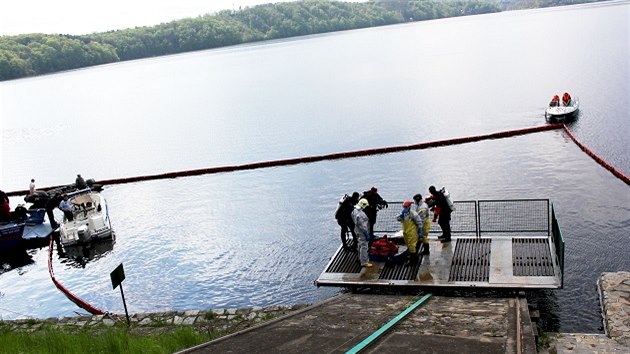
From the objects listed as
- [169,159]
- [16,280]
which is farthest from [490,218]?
[169,159]

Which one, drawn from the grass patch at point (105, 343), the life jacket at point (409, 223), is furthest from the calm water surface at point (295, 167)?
the grass patch at point (105, 343)

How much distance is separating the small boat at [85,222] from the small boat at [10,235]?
1.72m

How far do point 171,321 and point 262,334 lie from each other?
495cm

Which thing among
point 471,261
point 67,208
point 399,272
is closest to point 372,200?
point 399,272

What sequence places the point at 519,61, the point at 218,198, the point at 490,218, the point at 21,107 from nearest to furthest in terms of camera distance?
the point at 490,218 < the point at 218,198 < the point at 519,61 < the point at 21,107

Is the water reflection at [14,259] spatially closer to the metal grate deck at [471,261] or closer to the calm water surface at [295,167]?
the calm water surface at [295,167]

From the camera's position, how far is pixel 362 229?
14211 mm

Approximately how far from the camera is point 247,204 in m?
27.7

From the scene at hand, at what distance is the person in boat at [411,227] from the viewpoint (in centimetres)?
1399

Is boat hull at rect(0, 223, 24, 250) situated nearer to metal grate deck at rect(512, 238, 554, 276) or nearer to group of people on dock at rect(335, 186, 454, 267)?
group of people on dock at rect(335, 186, 454, 267)

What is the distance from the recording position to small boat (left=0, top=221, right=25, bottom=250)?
24.3 metres

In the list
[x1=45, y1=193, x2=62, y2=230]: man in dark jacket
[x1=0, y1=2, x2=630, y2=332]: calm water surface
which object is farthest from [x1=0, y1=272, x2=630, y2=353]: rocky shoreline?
[x1=45, y1=193, x2=62, y2=230]: man in dark jacket

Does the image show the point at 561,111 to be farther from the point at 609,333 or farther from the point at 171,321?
the point at 171,321

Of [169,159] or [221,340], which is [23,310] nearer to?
[221,340]
